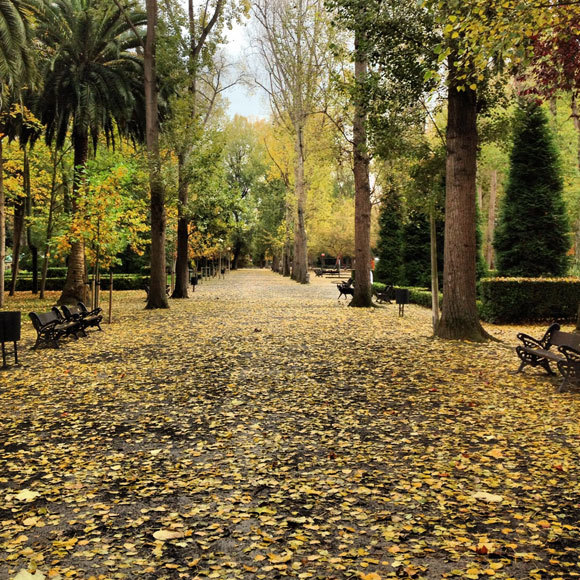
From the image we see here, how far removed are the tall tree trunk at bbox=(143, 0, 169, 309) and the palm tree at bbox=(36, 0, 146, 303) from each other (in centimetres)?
89

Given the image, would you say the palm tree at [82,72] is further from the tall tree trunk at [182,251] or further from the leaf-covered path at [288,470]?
the leaf-covered path at [288,470]

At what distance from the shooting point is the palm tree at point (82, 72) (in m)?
19.6

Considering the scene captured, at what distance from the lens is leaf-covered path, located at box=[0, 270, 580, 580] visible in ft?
11.3

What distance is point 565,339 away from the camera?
28.5 feet

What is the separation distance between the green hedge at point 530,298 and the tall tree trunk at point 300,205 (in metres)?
24.6

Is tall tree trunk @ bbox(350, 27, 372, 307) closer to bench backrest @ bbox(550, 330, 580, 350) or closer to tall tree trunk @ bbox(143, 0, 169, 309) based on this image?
tall tree trunk @ bbox(143, 0, 169, 309)

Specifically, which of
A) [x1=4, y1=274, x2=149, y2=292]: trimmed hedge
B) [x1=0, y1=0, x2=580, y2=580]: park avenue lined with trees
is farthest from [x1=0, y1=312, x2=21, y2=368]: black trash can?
[x1=4, y1=274, x2=149, y2=292]: trimmed hedge

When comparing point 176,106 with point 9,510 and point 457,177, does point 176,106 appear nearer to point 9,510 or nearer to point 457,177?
point 457,177

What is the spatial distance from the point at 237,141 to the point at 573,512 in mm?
67684

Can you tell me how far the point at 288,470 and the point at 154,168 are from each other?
16.4 meters

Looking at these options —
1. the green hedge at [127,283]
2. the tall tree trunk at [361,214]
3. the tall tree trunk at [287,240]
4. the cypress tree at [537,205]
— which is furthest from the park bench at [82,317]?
the tall tree trunk at [287,240]

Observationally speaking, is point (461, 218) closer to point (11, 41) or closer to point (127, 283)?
point (11, 41)

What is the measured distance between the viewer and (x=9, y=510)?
13.5ft

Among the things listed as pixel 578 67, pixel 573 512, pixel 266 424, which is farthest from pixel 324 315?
pixel 573 512
